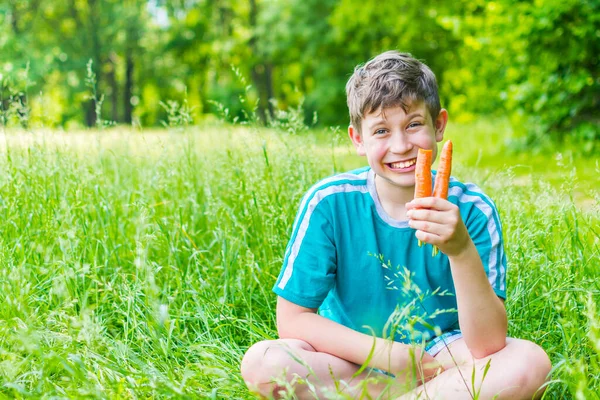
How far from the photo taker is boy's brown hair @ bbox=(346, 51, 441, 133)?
219 cm

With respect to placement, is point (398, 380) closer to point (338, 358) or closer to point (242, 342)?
point (338, 358)

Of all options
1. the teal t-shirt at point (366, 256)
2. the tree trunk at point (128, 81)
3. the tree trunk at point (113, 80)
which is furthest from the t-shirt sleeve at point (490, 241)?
the tree trunk at point (113, 80)

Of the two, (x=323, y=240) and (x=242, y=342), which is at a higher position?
(x=323, y=240)

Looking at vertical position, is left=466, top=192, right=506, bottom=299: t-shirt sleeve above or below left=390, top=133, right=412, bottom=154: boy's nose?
below

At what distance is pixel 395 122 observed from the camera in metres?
2.18

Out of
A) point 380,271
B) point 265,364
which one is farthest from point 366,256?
point 265,364

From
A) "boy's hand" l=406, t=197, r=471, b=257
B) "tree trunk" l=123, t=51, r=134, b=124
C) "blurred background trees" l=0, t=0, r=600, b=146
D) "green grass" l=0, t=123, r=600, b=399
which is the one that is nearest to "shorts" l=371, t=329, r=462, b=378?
"green grass" l=0, t=123, r=600, b=399

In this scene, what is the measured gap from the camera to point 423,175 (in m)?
1.90

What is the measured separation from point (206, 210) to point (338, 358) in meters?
1.45

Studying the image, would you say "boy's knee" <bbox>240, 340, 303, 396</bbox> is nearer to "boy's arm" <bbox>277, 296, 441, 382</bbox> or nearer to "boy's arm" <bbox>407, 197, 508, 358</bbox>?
"boy's arm" <bbox>277, 296, 441, 382</bbox>

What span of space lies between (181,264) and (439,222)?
4.76 ft

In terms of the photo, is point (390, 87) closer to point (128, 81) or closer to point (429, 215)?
point (429, 215)

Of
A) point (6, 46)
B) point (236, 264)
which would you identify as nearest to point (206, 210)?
point (236, 264)

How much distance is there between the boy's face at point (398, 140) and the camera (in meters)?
2.14
